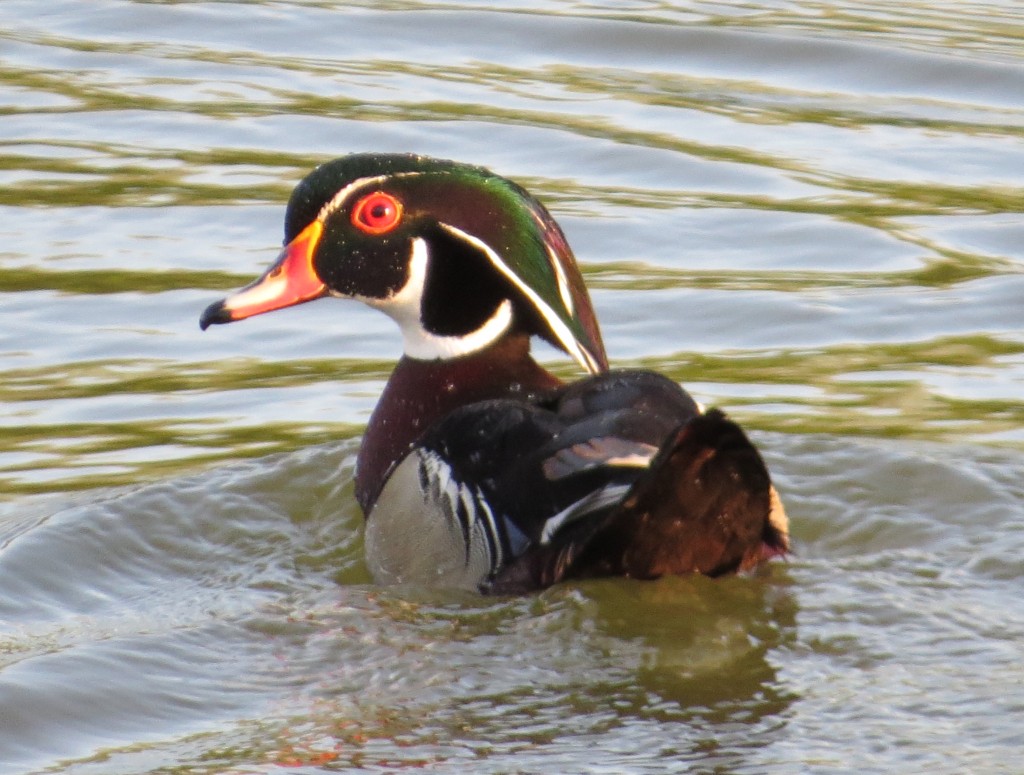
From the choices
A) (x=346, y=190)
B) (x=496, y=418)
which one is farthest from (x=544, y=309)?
(x=346, y=190)

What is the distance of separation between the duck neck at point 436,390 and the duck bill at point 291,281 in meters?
0.43

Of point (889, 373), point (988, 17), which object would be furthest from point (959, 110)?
point (889, 373)

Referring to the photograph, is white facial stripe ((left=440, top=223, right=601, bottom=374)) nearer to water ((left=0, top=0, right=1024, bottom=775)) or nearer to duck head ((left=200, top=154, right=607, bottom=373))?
duck head ((left=200, top=154, right=607, bottom=373))

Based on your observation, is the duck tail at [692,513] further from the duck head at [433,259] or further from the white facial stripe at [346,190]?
the white facial stripe at [346,190]

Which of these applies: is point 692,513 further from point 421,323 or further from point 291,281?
point 291,281

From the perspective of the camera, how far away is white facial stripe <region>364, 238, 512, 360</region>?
6.55m

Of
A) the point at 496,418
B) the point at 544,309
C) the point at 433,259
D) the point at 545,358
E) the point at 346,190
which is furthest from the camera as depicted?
the point at 545,358

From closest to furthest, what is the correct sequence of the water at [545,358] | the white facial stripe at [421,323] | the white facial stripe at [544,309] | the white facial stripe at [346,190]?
the water at [545,358]
the white facial stripe at [544,309]
the white facial stripe at [346,190]
the white facial stripe at [421,323]

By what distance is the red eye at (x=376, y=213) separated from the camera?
647 cm

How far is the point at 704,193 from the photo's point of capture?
1020 cm

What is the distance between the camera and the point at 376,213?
21.3 feet

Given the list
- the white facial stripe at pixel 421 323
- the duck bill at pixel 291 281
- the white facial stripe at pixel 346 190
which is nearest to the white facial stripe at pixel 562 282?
the white facial stripe at pixel 421 323

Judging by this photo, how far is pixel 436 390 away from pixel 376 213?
1.97ft

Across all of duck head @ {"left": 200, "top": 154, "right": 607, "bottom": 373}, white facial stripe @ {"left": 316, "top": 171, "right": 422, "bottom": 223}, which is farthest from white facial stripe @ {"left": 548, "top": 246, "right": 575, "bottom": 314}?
white facial stripe @ {"left": 316, "top": 171, "right": 422, "bottom": 223}
